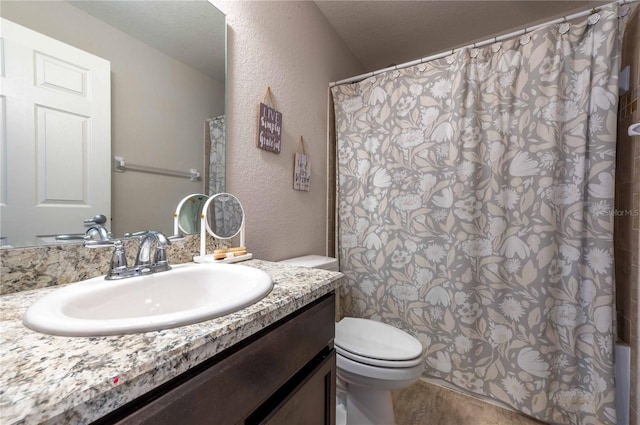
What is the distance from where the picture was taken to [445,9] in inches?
63.8

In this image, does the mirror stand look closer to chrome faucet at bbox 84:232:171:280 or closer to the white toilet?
chrome faucet at bbox 84:232:171:280

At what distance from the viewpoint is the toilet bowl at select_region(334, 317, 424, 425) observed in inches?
40.0

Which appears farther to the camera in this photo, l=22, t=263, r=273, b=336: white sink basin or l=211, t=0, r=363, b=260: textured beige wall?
l=211, t=0, r=363, b=260: textured beige wall

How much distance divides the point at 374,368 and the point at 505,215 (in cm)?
100

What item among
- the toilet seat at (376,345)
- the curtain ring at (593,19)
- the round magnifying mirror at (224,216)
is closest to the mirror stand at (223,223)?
the round magnifying mirror at (224,216)

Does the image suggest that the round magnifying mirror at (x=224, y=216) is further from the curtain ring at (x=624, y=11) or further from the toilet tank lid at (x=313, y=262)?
the curtain ring at (x=624, y=11)

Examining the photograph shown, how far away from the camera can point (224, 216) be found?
1063 mm

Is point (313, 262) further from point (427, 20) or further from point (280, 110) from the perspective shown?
point (427, 20)

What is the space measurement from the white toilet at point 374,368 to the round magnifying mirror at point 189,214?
0.78m

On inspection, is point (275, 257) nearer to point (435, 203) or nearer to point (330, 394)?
point (330, 394)

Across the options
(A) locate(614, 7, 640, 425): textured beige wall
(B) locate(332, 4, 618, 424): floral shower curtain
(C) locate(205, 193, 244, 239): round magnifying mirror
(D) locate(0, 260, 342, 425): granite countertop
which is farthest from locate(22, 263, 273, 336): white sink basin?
(A) locate(614, 7, 640, 425): textured beige wall

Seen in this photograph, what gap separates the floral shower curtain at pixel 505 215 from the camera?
1.13 meters

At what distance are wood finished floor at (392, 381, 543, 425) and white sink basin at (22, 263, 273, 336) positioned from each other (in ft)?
3.86

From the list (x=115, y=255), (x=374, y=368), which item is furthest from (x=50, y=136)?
(x=374, y=368)
